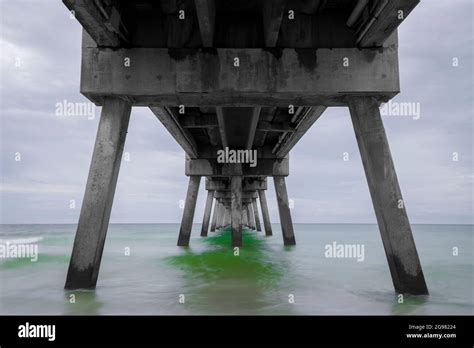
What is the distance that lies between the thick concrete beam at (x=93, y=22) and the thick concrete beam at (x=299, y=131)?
5592 mm

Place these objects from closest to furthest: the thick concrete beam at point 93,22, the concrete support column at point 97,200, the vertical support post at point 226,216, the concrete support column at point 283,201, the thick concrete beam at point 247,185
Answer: the thick concrete beam at point 93,22 → the concrete support column at point 97,200 → the concrete support column at point 283,201 → the thick concrete beam at point 247,185 → the vertical support post at point 226,216

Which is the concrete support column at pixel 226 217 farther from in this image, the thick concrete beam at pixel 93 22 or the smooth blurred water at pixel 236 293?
the thick concrete beam at pixel 93 22

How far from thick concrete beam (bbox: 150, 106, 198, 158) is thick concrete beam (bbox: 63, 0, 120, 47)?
2.69m

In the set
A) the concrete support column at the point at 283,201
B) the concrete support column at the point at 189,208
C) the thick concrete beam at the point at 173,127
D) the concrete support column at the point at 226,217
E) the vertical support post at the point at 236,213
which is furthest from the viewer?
the concrete support column at the point at 226,217

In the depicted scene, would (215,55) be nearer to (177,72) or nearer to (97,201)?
(177,72)

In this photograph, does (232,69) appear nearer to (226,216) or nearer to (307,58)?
(307,58)

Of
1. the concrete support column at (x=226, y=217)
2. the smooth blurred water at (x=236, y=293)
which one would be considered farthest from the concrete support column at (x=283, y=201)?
the concrete support column at (x=226, y=217)

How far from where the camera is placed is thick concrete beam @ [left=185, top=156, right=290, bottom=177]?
1772 cm

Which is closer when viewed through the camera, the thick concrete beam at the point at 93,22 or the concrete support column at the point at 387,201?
the thick concrete beam at the point at 93,22

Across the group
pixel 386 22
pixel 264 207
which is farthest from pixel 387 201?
pixel 264 207

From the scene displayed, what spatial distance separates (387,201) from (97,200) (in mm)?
5036

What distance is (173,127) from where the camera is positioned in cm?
1165

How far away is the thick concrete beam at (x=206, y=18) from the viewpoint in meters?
5.52
